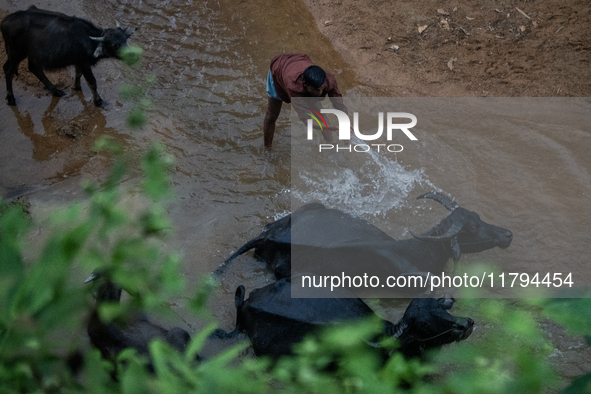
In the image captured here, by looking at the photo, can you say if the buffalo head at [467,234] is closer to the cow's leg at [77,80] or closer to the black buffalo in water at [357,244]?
the black buffalo in water at [357,244]

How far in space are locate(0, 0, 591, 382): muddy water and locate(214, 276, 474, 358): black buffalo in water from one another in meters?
0.65

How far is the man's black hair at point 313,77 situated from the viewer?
170 inches

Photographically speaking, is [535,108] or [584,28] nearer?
[535,108]

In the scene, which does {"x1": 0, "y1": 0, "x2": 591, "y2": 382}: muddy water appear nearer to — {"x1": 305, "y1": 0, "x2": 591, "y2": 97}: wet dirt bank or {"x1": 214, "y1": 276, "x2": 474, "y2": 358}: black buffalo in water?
{"x1": 305, "y1": 0, "x2": 591, "y2": 97}: wet dirt bank

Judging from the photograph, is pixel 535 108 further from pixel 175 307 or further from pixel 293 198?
pixel 175 307

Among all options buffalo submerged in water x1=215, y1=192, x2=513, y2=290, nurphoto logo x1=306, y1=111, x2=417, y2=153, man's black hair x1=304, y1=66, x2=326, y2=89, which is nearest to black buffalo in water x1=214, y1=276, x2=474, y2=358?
buffalo submerged in water x1=215, y1=192, x2=513, y2=290

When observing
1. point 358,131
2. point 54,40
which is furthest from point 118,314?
point 54,40

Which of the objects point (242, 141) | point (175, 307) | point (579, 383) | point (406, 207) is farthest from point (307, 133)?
point (579, 383)

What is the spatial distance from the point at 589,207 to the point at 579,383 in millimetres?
5042

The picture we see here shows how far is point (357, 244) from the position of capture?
13.3ft

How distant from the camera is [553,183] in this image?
17.0 feet

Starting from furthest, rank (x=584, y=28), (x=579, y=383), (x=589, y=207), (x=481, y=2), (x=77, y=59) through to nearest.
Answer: (x=481, y=2)
(x=584, y=28)
(x=77, y=59)
(x=589, y=207)
(x=579, y=383)

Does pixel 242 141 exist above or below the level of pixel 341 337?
below

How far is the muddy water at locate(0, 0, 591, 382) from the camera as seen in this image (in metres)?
4.70
